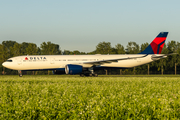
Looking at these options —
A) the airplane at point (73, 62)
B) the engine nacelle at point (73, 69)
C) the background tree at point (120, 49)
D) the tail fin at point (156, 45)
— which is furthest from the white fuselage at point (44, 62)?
the background tree at point (120, 49)

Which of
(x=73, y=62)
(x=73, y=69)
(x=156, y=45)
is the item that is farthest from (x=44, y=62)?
(x=156, y=45)

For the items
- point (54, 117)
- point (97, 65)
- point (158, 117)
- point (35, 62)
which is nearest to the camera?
point (158, 117)

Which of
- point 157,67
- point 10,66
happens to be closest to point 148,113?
point 10,66

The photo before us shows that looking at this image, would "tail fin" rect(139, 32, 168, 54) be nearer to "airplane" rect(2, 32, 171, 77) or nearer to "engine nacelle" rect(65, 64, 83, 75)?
"airplane" rect(2, 32, 171, 77)

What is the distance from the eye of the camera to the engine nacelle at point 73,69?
38441mm

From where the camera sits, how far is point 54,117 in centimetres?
690

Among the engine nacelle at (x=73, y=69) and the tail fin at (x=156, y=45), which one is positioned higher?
the tail fin at (x=156, y=45)

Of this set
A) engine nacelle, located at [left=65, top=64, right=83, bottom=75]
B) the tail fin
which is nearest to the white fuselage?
engine nacelle, located at [left=65, top=64, right=83, bottom=75]

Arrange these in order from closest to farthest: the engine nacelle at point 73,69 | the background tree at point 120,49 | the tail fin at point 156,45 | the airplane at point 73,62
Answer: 1. the engine nacelle at point 73,69
2. the airplane at point 73,62
3. the tail fin at point 156,45
4. the background tree at point 120,49

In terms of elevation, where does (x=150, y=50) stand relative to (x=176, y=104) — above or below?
above

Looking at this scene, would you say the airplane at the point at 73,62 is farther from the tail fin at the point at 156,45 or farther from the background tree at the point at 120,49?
the background tree at the point at 120,49

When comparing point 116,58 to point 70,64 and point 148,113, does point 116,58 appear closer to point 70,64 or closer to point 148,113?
point 70,64

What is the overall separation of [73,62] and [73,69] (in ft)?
10.9

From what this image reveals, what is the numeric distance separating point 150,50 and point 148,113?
4273cm
